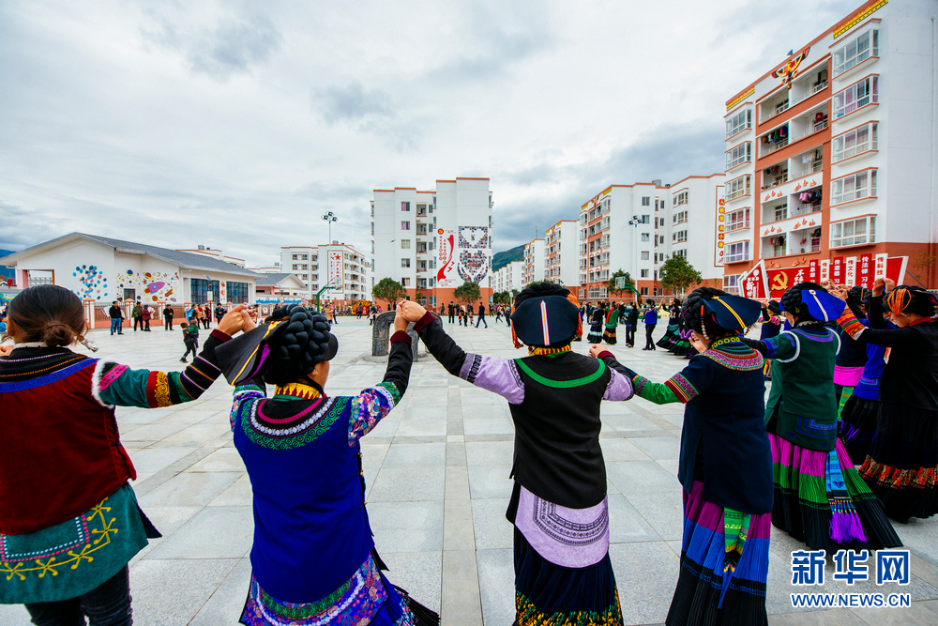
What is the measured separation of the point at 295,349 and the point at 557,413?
3.59 feet

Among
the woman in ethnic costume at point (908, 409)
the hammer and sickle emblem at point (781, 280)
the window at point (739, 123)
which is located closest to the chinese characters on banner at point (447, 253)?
the hammer and sickle emblem at point (781, 280)

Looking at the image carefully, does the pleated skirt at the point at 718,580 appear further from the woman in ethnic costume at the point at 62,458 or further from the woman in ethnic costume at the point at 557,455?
the woman in ethnic costume at the point at 62,458

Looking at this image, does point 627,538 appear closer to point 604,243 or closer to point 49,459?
point 49,459

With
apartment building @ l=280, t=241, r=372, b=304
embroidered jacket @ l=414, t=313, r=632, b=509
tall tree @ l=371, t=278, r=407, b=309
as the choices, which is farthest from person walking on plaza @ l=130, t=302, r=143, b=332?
apartment building @ l=280, t=241, r=372, b=304

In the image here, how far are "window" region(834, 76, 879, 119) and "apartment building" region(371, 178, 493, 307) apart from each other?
28499 mm

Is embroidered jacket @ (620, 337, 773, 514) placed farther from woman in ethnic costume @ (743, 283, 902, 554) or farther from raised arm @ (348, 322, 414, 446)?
raised arm @ (348, 322, 414, 446)

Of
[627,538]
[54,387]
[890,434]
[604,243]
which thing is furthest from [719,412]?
[604,243]

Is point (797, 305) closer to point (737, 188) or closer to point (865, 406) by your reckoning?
point (865, 406)

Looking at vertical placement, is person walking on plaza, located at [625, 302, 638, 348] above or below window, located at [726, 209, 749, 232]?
below

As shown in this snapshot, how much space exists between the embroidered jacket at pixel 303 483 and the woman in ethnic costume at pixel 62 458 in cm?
44

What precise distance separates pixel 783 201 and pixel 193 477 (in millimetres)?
35730

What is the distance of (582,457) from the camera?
175cm

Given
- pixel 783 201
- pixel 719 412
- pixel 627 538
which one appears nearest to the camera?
pixel 719 412

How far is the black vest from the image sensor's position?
1.71m
